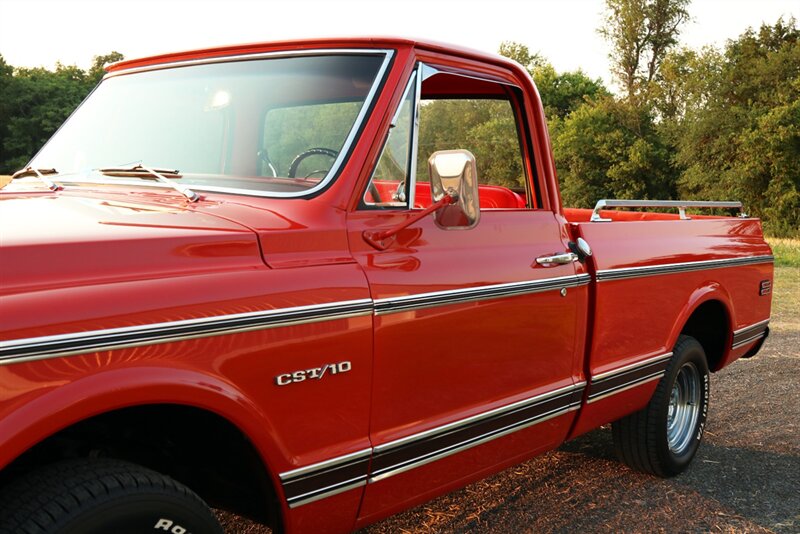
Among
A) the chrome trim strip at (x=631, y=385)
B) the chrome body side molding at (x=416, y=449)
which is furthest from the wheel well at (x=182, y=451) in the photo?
the chrome trim strip at (x=631, y=385)

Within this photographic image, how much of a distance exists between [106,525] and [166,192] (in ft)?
4.08

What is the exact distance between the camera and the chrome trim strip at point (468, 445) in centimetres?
263

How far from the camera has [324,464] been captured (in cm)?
238

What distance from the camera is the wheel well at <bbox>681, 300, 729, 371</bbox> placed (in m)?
4.69

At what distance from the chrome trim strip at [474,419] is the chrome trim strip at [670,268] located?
0.50 metres

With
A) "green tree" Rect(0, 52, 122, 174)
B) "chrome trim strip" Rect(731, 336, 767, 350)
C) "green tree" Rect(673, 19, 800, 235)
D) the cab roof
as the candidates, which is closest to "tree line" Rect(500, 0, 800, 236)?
"green tree" Rect(673, 19, 800, 235)

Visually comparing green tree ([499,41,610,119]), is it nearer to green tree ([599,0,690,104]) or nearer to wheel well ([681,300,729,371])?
green tree ([599,0,690,104])

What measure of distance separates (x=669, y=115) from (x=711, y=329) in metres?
43.7

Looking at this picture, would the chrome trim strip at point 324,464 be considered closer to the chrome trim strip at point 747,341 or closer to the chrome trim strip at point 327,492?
the chrome trim strip at point 327,492

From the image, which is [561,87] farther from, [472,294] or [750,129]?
[472,294]

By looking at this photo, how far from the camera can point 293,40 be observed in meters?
2.90

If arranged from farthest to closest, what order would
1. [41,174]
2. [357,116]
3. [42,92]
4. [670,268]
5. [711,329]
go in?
[42,92]
[711,329]
[670,268]
[41,174]
[357,116]

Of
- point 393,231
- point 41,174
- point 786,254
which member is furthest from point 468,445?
point 786,254

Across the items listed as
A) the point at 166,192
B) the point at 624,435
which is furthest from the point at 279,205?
the point at 624,435
